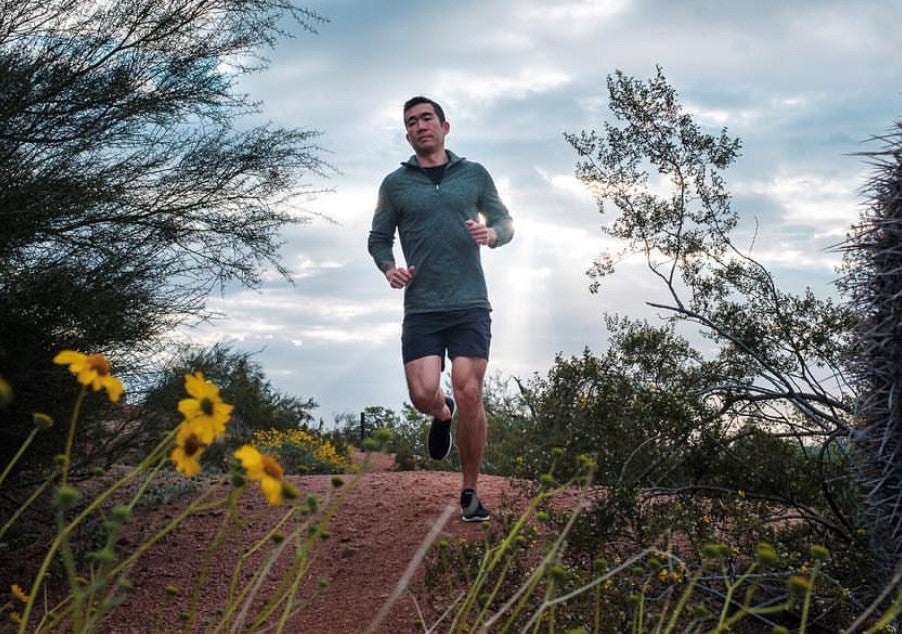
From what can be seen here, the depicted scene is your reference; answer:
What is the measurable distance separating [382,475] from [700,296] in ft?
11.1

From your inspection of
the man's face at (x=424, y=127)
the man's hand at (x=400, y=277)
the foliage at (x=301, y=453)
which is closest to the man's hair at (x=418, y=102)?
the man's face at (x=424, y=127)

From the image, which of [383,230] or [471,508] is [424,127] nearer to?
[383,230]

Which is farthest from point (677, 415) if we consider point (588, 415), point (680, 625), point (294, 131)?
point (294, 131)

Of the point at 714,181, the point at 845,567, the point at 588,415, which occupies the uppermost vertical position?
the point at 714,181

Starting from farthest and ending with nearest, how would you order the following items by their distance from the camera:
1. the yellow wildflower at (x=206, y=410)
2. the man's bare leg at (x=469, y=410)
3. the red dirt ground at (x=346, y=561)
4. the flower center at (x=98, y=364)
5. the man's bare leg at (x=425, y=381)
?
the man's bare leg at (x=425, y=381), the man's bare leg at (x=469, y=410), the red dirt ground at (x=346, y=561), the flower center at (x=98, y=364), the yellow wildflower at (x=206, y=410)

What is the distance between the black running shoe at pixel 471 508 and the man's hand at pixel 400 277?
4.66ft

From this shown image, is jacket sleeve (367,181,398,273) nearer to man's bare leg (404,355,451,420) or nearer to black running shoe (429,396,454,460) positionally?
man's bare leg (404,355,451,420)

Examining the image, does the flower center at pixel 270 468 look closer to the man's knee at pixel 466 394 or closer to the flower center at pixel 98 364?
the flower center at pixel 98 364

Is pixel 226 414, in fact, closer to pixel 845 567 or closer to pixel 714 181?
pixel 845 567

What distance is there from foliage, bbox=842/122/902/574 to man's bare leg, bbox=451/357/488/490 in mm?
2468

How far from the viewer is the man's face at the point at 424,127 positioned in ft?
21.1

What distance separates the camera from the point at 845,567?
194 inches

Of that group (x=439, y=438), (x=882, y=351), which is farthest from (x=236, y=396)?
(x=882, y=351)

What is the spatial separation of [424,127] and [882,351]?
134 inches
